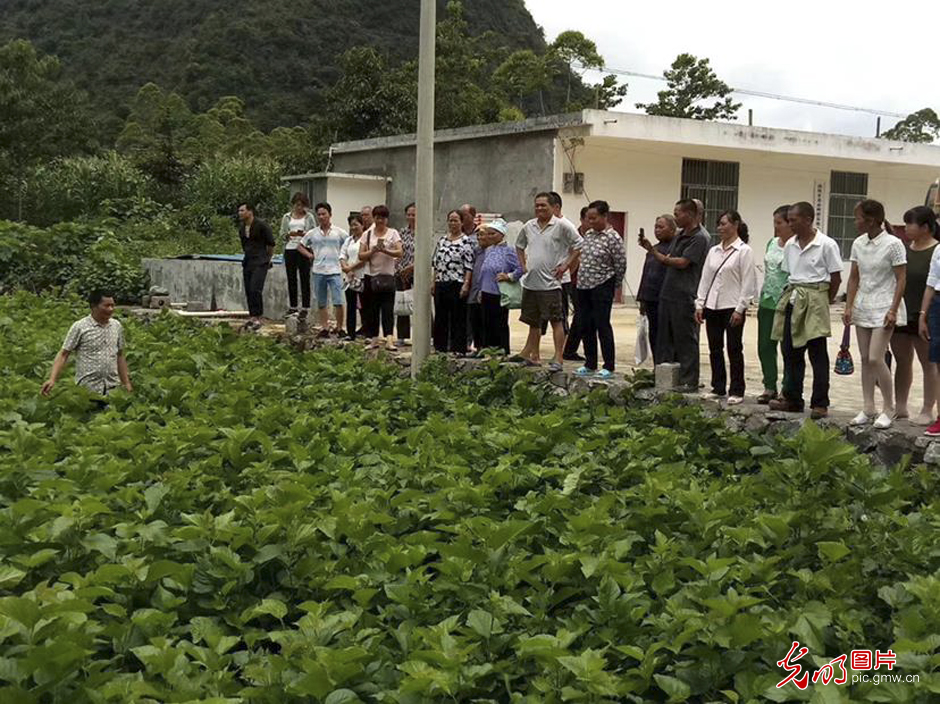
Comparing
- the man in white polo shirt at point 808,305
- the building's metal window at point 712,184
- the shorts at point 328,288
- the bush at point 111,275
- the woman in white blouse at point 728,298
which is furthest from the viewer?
the building's metal window at point 712,184

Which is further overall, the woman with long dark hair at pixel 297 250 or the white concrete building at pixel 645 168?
the white concrete building at pixel 645 168

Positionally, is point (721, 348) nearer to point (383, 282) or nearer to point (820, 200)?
point (383, 282)

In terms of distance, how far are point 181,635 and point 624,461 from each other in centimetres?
294

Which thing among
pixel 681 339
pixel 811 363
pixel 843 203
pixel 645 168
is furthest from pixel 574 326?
pixel 843 203

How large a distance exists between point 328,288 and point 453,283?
98.5 inches

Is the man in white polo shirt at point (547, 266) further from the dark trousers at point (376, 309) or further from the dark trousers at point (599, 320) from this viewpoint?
the dark trousers at point (376, 309)

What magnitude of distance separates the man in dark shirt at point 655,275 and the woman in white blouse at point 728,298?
2.41 feet

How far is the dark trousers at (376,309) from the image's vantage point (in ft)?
35.2

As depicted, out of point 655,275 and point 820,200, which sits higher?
point 820,200

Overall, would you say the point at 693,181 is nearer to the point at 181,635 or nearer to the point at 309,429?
the point at 309,429

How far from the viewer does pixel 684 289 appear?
793cm

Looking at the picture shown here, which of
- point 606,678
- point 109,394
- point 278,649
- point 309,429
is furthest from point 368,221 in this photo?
point 606,678
